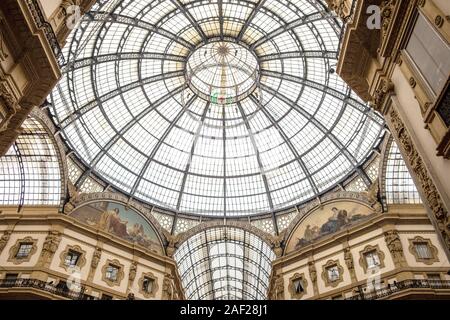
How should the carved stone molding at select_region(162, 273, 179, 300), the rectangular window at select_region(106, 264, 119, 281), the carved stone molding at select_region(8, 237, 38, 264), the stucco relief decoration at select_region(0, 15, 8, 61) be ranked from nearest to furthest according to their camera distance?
1. the stucco relief decoration at select_region(0, 15, 8, 61)
2. the carved stone molding at select_region(8, 237, 38, 264)
3. the rectangular window at select_region(106, 264, 119, 281)
4. the carved stone molding at select_region(162, 273, 179, 300)

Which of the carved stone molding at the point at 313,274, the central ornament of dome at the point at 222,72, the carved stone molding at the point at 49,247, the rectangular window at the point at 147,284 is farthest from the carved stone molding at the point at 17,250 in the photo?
the carved stone molding at the point at 313,274

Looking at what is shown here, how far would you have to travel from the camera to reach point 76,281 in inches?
1011

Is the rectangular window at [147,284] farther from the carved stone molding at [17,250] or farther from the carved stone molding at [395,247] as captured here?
the carved stone molding at [395,247]

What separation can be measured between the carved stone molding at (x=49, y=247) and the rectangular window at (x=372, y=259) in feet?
80.3

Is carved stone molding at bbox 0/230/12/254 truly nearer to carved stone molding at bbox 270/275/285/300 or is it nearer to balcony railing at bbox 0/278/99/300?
balcony railing at bbox 0/278/99/300

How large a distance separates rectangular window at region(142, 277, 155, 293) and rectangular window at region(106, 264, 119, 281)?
2646mm

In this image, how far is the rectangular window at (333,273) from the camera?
89.8 ft

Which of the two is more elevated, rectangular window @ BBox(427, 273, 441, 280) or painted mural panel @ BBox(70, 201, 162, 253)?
painted mural panel @ BBox(70, 201, 162, 253)

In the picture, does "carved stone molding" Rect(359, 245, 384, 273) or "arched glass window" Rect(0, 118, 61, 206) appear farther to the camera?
"arched glass window" Rect(0, 118, 61, 206)

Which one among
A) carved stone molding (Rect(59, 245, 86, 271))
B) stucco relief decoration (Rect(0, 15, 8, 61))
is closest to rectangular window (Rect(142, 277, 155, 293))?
carved stone molding (Rect(59, 245, 86, 271))

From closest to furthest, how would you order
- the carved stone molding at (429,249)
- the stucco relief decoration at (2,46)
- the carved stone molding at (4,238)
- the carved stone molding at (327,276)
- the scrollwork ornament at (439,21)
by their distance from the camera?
the scrollwork ornament at (439,21) < the stucco relief decoration at (2,46) < the carved stone molding at (429,249) < the carved stone molding at (4,238) < the carved stone molding at (327,276)

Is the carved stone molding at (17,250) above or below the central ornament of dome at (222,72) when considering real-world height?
below

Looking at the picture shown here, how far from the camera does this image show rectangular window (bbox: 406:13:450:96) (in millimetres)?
9344

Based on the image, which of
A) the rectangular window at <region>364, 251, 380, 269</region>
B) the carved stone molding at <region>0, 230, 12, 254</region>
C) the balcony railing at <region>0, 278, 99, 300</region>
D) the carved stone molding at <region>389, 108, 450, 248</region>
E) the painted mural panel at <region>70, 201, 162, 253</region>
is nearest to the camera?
the carved stone molding at <region>389, 108, 450, 248</region>
